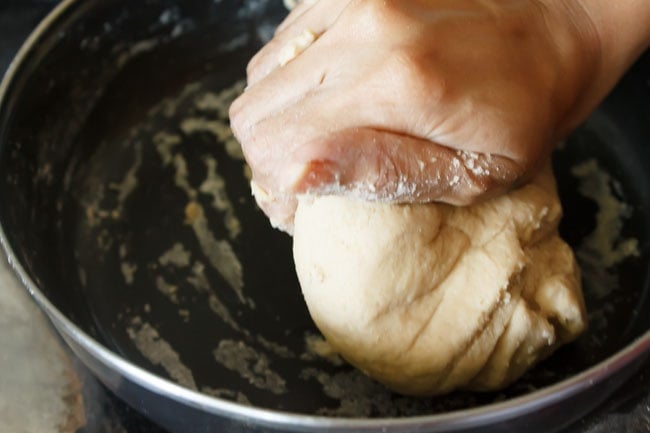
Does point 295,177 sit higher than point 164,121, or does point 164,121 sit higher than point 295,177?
point 295,177

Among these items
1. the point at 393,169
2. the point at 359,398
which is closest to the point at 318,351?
the point at 359,398

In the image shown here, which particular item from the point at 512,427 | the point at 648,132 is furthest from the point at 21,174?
the point at 648,132

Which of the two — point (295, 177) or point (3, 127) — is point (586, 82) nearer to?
point (295, 177)

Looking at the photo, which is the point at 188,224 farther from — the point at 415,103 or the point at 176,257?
the point at 415,103

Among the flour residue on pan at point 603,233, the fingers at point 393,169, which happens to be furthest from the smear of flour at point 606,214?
the fingers at point 393,169

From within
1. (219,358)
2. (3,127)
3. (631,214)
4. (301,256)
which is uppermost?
(3,127)

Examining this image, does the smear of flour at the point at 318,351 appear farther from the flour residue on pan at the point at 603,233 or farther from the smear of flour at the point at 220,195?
the flour residue on pan at the point at 603,233

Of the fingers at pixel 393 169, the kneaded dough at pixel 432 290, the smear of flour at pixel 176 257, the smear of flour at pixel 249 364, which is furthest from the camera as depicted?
the smear of flour at pixel 176 257
